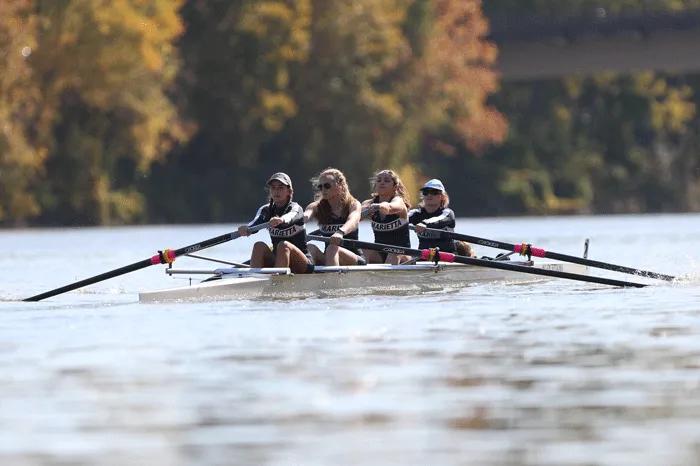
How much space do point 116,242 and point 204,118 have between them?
765 inches

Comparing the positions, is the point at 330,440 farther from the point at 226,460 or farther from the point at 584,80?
the point at 584,80

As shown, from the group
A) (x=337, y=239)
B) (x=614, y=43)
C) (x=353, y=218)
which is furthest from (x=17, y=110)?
(x=337, y=239)

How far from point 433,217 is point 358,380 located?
34.7 ft

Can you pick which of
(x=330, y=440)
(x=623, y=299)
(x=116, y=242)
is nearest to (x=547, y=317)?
(x=623, y=299)

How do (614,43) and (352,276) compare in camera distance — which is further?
(614,43)

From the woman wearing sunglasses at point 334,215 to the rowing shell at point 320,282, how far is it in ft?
1.23

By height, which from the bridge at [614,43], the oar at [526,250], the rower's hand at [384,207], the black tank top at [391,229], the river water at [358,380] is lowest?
the river water at [358,380]

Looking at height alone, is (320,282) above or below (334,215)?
below

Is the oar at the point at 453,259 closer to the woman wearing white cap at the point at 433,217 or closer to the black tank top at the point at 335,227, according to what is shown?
the black tank top at the point at 335,227

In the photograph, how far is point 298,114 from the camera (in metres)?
61.8

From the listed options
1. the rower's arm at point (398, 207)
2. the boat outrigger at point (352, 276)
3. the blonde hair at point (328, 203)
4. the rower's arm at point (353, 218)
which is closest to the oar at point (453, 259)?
the boat outrigger at point (352, 276)

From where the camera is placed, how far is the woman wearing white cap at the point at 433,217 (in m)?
21.8

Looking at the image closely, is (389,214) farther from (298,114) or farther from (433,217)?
(298,114)

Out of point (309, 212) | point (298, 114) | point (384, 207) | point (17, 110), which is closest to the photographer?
point (309, 212)
